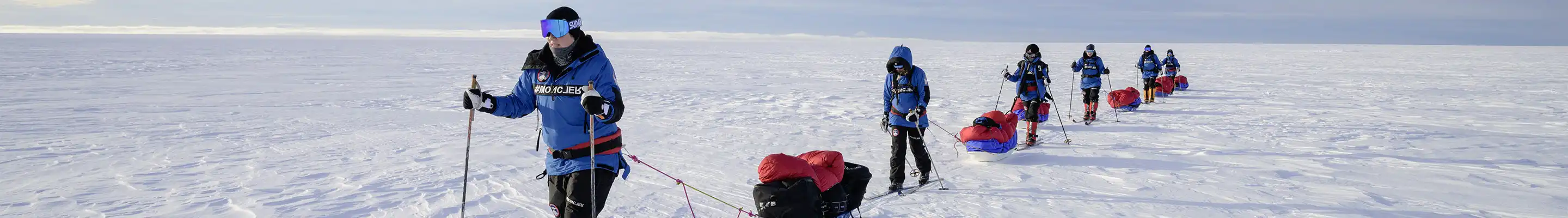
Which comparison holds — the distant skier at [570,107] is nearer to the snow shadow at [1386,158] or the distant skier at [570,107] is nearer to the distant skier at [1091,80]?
the snow shadow at [1386,158]

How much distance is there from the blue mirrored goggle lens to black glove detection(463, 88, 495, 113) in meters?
0.31

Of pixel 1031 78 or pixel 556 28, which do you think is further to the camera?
pixel 1031 78

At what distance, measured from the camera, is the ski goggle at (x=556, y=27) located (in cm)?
312

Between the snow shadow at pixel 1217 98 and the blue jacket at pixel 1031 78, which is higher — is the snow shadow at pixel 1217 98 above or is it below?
below

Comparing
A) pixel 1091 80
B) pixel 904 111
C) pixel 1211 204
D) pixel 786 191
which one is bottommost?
pixel 1211 204

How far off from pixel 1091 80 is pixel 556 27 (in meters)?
8.55

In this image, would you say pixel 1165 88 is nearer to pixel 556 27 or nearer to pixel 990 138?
pixel 990 138

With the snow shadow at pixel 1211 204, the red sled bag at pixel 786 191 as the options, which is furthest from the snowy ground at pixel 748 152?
the red sled bag at pixel 786 191

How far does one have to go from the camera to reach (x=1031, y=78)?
867 cm

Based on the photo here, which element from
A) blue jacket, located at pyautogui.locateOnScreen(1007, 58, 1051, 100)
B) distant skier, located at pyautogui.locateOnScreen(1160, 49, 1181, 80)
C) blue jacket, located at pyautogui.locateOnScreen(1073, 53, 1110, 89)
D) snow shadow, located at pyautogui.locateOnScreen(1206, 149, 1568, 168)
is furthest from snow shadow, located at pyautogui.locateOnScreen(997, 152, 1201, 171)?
distant skier, located at pyautogui.locateOnScreen(1160, 49, 1181, 80)

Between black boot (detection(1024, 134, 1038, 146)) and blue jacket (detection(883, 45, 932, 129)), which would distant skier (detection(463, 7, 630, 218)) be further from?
black boot (detection(1024, 134, 1038, 146))

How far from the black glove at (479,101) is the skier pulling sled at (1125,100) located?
31.5 ft

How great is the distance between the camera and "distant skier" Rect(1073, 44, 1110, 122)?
33.8ft

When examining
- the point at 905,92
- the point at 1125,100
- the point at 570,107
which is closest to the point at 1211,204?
the point at 905,92
